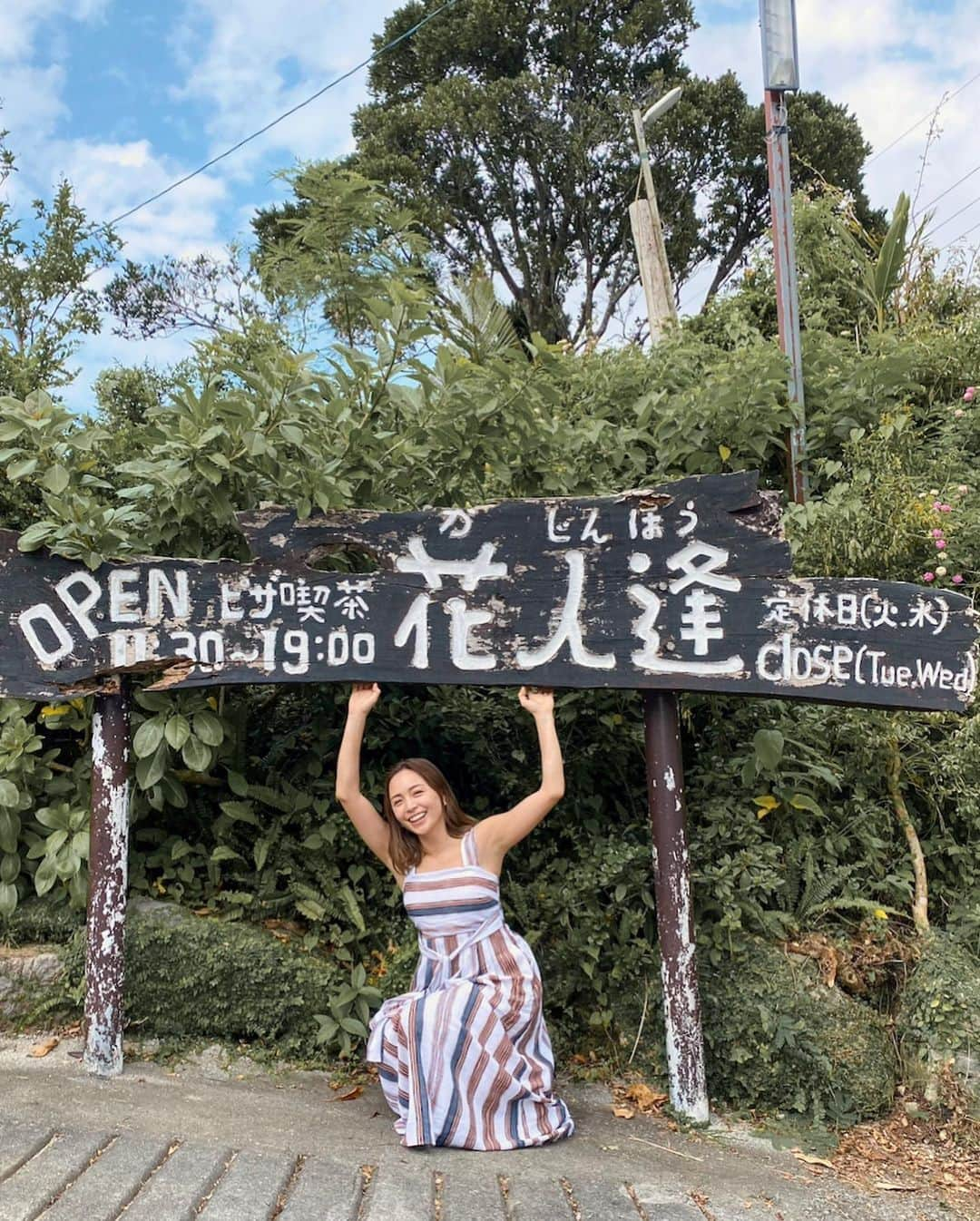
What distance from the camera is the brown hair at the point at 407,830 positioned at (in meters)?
3.21

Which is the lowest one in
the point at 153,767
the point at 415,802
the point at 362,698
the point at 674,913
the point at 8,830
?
the point at 674,913

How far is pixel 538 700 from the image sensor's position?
334 cm

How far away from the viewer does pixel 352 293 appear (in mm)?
4352

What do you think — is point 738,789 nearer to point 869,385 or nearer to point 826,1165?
point 826,1165

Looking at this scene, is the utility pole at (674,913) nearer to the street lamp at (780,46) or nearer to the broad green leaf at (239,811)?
the broad green leaf at (239,811)

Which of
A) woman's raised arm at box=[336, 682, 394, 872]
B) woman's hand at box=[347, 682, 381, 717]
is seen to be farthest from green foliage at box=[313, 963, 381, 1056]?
woman's hand at box=[347, 682, 381, 717]

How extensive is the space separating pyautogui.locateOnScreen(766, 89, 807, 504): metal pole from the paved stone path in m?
3.61

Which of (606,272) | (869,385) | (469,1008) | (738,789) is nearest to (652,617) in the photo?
(738,789)

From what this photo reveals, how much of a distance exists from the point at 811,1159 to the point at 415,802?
167 centimetres

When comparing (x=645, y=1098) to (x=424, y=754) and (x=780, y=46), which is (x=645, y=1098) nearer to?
(x=424, y=754)

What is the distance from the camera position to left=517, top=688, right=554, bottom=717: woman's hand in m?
3.31

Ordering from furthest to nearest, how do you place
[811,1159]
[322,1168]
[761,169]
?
1. [761,169]
2. [811,1159]
3. [322,1168]

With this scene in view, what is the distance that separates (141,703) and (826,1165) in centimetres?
279

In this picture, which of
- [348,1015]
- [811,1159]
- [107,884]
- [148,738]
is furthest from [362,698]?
[811,1159]
